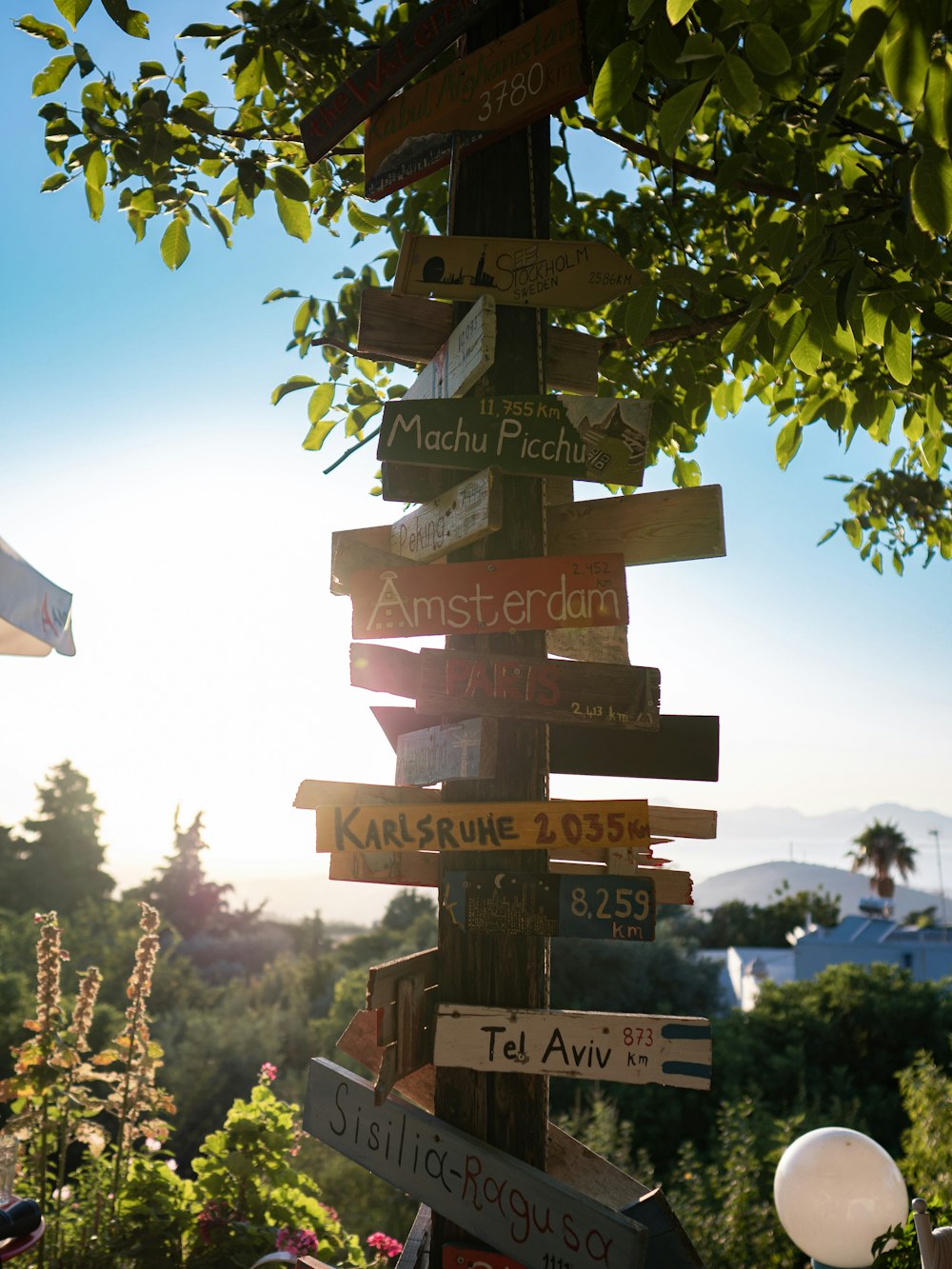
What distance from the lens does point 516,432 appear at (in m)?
2.44

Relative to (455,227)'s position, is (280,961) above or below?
below

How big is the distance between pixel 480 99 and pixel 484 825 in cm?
215

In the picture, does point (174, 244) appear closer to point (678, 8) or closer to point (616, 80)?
point (616, 80)

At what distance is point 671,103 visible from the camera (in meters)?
1.81

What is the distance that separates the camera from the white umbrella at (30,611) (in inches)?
197

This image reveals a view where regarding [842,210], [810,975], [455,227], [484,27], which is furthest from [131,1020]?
[810,975]

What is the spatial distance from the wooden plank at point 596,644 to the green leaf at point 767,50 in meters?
1.39

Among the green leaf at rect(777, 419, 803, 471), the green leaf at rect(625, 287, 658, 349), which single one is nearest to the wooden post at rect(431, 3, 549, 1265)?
the green leaf at rect(625, 287, 658, 349)

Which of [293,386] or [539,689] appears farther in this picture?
[293,386]

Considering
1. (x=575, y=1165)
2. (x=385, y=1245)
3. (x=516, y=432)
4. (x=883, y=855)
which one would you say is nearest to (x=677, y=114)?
(x=516, y=432)

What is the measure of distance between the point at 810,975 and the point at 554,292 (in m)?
38.8

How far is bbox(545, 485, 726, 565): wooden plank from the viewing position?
8.03 feet

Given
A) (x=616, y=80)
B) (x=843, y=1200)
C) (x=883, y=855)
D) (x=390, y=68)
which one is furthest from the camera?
(x=883, y=855)

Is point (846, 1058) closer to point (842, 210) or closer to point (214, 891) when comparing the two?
point (214, 891)
